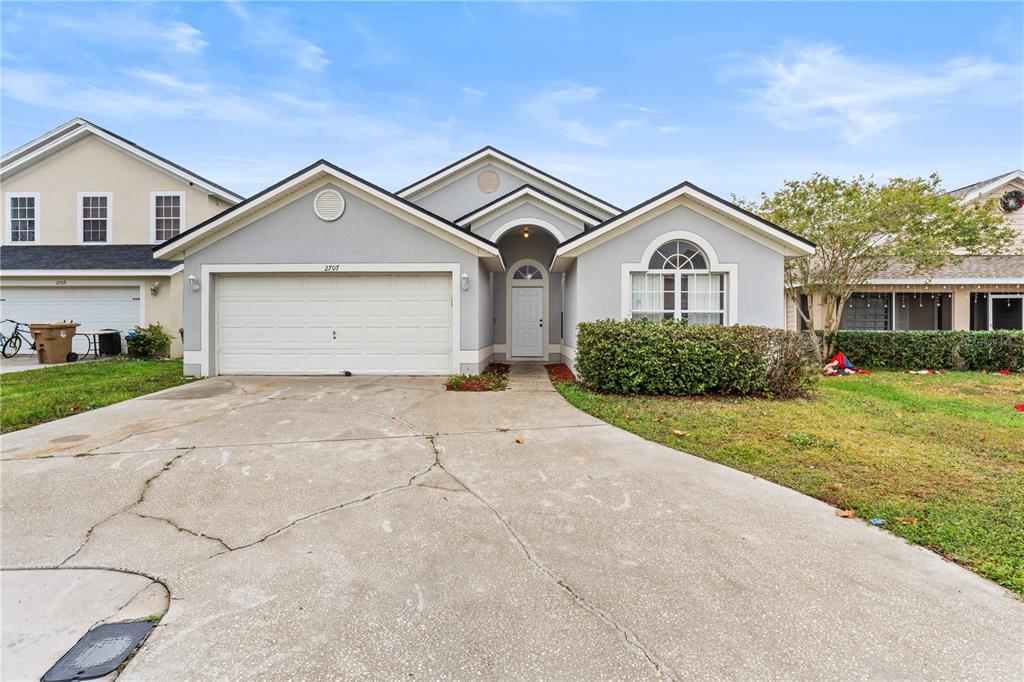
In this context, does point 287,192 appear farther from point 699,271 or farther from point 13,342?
point 13,342

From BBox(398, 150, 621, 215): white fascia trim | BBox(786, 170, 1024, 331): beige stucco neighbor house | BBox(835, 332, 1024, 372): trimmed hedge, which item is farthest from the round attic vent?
BBox(835, 332, 1024, 372): trimmed hedge

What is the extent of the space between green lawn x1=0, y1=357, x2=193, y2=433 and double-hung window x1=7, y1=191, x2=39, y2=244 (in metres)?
7.56

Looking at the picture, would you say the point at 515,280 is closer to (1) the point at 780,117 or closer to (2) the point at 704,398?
(2) the point at 704,398

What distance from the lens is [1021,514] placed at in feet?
11.3

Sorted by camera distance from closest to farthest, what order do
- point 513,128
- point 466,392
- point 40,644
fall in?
point 40,644, point 466,392, point 513,128

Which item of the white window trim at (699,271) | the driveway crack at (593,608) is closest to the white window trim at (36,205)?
the white window trim at (699,271)

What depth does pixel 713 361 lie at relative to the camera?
796 cm

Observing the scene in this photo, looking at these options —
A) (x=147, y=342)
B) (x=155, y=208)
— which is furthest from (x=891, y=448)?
(x=155, y=208)

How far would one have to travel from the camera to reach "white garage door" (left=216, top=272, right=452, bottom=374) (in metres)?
10.5

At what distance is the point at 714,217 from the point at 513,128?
43.2ft

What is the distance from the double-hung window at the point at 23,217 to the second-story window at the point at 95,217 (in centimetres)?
163

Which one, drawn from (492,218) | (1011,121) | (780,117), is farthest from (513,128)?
(1011,121)

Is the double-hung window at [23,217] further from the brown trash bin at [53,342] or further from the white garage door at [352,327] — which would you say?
the white garage door at [352,327]

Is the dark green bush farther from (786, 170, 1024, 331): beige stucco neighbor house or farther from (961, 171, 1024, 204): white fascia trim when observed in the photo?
(961, 171, 1024, 204): white fascia trim
